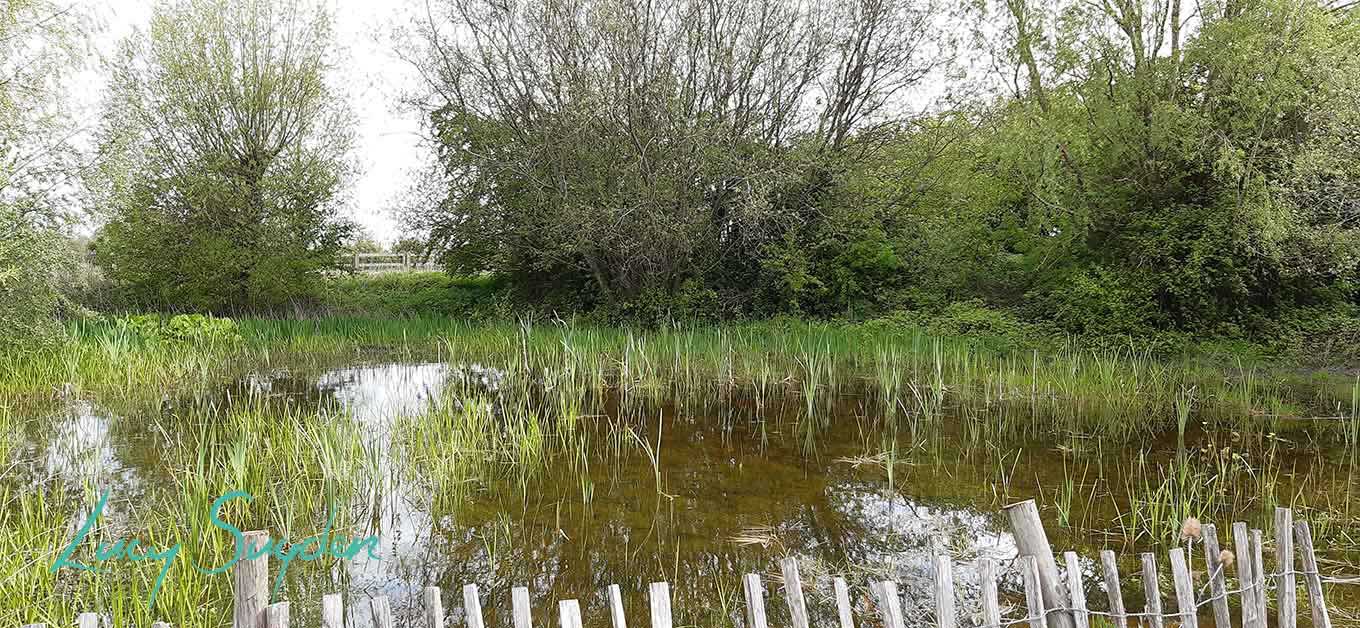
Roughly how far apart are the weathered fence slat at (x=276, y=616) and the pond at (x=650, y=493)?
3.63 ft

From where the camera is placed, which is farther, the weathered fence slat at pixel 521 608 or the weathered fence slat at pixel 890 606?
the weathered fence slat at pixel 890 606

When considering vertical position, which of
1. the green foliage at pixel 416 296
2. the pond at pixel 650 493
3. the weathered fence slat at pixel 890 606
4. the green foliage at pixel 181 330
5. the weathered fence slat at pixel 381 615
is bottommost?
the pond at pixel 650 493

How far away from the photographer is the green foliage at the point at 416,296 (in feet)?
49.0

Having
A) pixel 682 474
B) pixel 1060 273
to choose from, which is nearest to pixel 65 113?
pixel 682 474

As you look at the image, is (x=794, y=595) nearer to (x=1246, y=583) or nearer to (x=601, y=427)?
(x=1246, y=583)

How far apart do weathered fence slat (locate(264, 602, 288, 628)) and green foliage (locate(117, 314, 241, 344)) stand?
8.70 m

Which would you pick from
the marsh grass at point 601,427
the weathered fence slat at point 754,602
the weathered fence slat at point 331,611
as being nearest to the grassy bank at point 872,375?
the marsh grass at point 601,427

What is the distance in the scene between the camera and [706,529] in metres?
3.33

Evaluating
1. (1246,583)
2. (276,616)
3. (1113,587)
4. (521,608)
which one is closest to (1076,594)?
(1113,587)

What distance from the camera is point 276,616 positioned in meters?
1.34

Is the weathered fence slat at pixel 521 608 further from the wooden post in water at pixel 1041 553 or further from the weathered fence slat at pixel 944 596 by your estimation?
the wooden post in water at pixel 1041 553

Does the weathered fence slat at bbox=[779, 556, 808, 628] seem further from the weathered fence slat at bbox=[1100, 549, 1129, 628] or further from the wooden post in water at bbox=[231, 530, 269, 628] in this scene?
the wooden post in water at bbox=[231, 530, 269, 628]

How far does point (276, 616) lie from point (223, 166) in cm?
1636
